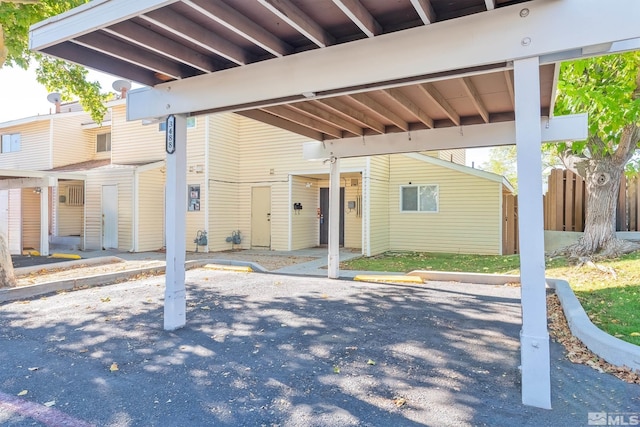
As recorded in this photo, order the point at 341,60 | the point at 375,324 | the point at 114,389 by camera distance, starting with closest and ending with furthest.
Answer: the point at 114,389, the point at 341,60, the point at 375,324

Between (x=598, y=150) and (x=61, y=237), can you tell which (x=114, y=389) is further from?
(x=61, y=237)

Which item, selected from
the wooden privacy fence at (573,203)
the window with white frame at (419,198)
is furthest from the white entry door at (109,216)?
the wooden privacy fence at (573,203)

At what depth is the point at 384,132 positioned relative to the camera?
23.6ft

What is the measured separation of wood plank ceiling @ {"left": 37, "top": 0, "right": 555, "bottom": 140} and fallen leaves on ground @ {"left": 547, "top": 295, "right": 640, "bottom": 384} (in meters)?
2.77

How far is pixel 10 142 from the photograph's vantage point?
1811cm

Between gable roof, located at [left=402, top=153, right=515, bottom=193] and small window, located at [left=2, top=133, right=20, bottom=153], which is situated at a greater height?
small window, located at [left=2, top=133, right=20, bottom=153]

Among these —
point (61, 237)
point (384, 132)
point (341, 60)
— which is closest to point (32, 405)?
point (341, 60)

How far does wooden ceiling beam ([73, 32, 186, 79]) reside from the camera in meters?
3.50

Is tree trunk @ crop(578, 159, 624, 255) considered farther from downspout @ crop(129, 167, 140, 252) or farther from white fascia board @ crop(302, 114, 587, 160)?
downspout @ crop(129, 167, 140, 252)

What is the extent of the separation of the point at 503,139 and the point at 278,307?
4530 mm

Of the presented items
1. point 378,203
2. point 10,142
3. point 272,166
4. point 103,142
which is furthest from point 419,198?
point 10,142

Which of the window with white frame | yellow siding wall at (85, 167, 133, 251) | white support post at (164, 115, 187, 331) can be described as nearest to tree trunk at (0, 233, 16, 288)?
white support post at (164, 115, 187, 331)

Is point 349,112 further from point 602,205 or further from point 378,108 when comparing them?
point 602,205

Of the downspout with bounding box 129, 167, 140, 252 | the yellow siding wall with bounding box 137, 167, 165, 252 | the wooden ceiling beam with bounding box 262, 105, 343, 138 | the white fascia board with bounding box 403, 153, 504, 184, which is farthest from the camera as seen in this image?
the yellow siding wall with bounding box 137, 167, 165, 252
